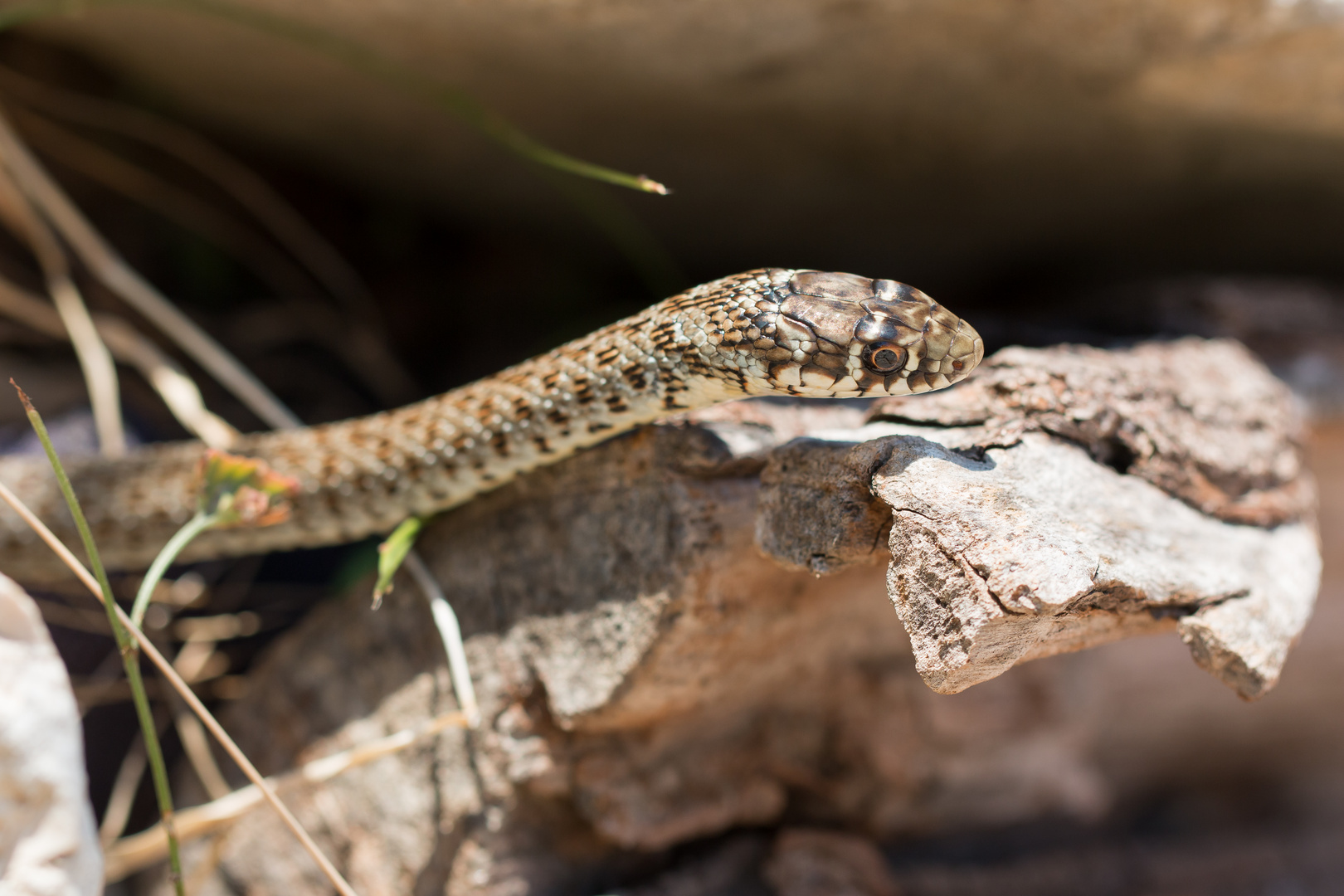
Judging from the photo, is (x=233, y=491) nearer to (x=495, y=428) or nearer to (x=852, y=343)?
(x=495, y=428)

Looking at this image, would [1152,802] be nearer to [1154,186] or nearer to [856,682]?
[856,682]

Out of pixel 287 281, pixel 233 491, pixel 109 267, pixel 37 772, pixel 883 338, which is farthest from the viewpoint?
pixel 287 281

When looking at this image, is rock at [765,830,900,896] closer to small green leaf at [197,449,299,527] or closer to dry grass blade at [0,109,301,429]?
small green leaf at [197,449,299,527]

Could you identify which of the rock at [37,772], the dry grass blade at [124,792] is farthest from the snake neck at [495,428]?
the dry grass blade at [124,792]

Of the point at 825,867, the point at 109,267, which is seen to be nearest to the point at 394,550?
the point at 825,867

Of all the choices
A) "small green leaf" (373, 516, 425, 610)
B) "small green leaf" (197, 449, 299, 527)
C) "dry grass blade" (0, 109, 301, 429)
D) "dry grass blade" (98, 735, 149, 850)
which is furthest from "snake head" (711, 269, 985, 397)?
"dry grass blade" (98, 735, 149, 850)

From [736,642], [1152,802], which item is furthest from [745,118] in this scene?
[1152,802]
